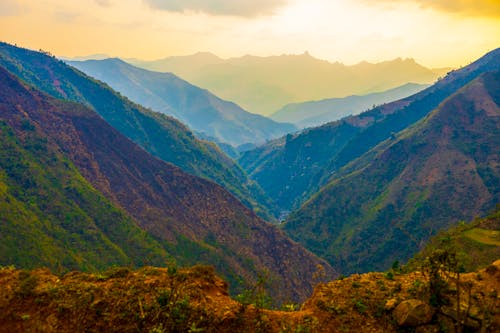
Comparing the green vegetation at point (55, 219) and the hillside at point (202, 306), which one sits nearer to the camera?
the hillside at point (202, 306)

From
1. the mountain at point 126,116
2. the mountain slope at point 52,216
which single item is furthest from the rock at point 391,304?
the mountain at point 126,116

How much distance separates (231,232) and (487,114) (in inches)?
3347

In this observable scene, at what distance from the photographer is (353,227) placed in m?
101

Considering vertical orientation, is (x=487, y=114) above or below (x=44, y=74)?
below

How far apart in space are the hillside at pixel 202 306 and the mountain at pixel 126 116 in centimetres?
12591

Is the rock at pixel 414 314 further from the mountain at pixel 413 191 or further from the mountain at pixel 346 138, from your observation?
the mountain at pixel 346 138

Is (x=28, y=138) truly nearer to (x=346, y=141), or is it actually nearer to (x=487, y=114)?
(x=487, y=114)

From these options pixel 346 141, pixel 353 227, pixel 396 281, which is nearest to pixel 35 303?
pixel 396 281

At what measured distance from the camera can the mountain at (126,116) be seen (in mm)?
138250

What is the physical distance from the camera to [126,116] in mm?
143500

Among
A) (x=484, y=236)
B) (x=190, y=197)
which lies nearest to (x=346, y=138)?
(x=190, y=197)

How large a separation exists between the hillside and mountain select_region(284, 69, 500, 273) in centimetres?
7630

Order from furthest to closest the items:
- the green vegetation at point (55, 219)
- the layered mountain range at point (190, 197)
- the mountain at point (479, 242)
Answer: the layered mountain range at point (190, 197) → the green vegetation at point (55, 219) → the mountain at point (479, 242)

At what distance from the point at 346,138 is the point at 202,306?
592 ft
